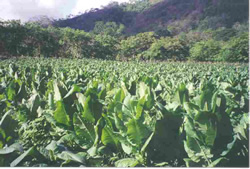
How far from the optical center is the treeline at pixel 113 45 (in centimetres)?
3180

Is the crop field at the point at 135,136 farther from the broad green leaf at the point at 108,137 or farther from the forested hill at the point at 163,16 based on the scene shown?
the forested hill at the point at 163,16

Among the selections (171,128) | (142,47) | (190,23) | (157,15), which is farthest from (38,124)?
(157,15)

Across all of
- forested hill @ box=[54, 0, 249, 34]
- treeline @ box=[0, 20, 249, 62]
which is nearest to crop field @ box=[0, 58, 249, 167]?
treeline @ box=[0, 20, 249, 62]

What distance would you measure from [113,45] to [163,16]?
3579 centimetres

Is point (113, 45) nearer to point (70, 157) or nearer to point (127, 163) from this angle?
point (127, 163)

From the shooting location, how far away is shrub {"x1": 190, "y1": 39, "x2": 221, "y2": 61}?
37125 mm

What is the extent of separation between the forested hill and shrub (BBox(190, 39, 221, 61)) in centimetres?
1097

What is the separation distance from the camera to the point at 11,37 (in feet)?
101

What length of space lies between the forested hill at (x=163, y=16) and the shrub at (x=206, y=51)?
10970 mm

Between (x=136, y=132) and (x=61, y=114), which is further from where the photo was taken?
(x=61, y=114)

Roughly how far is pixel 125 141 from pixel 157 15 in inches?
2935

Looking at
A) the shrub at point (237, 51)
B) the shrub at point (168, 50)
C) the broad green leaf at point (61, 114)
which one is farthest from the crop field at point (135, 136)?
the shrub at point (168, 50)

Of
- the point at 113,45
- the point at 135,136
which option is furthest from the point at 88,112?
the point at 113,45

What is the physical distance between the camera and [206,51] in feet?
122
